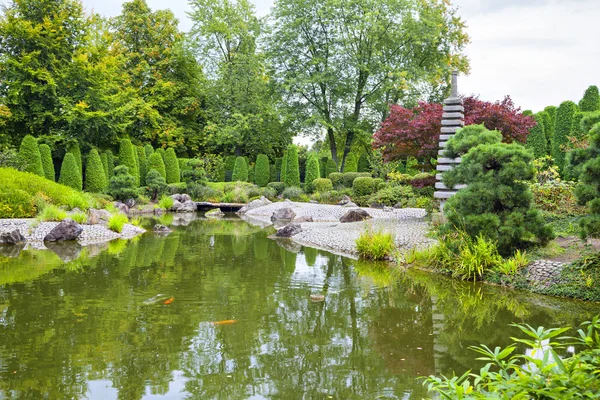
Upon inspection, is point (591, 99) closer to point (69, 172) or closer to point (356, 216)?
point (356, 216)

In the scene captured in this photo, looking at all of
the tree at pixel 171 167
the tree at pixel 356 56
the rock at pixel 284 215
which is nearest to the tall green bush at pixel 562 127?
the tree at pixel 356 56

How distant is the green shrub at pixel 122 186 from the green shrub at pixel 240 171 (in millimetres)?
6707

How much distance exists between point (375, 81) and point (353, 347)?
75.1 feet

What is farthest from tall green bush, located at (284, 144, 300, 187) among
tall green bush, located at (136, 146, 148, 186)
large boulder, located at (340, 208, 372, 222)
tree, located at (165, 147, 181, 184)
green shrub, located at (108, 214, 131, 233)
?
green shrub, located at (108, 214, 131, 233)

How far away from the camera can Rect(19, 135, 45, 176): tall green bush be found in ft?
60.7

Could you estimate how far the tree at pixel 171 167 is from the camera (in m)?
24.5

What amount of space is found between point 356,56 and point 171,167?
10767mm

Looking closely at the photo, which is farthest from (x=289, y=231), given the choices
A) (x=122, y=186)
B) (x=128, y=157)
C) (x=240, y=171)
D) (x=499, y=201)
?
(x=240, y=171)

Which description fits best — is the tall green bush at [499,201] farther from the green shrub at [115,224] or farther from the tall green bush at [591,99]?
the tall green bush at [591,99]

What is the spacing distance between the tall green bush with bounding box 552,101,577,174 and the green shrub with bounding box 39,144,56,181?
1925 centimetres

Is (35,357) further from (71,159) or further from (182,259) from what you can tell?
(71,159)

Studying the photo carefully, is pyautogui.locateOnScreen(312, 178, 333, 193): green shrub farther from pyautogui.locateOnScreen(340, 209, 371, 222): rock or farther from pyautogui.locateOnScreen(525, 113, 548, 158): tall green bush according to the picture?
pyautogui.locateOnScreen(525, 113, 548, 158): tall green bush

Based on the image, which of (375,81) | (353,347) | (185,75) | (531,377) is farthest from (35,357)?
(185,75)

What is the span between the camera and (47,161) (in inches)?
760
